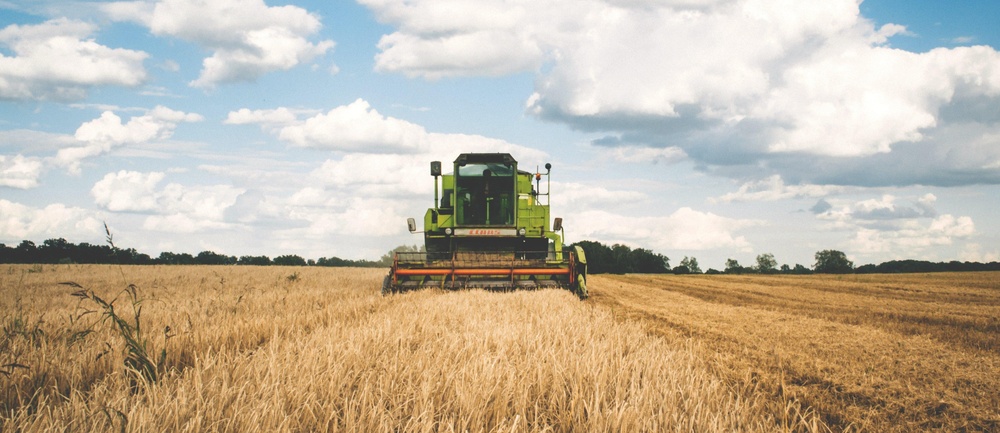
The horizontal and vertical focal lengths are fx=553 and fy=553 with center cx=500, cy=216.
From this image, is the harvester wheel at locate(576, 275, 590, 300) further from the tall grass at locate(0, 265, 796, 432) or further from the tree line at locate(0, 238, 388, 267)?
the tree line at locate(0, 238, 388, 267)

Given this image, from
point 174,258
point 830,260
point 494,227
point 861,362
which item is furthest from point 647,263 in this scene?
point 861,362

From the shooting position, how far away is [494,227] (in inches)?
522

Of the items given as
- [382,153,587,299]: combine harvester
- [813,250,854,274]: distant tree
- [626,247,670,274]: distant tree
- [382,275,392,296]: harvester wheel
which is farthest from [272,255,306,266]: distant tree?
[813,250,854,274]: distant tree

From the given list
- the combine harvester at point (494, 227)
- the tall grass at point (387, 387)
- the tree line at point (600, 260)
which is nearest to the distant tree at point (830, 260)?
the tree line at point (600, 260)

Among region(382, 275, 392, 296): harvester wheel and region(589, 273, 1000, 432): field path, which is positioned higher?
region(382, 275, 392, 296): harvester wheel

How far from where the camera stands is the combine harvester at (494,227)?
12031mm

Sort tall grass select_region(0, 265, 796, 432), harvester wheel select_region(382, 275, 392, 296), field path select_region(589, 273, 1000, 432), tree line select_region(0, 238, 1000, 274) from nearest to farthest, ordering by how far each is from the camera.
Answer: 1. tall grass select_region(0, 265, 796, 432)
2. field path select_region(589, 273, 1000, 432)
3. harvester wheel select_region(382, 275, 392, 296)
4. tree line select_region(0, 238, 1000, 274)

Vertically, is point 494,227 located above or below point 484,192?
below

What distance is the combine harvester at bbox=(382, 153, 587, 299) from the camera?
12031mm

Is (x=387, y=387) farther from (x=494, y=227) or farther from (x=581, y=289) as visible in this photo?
(x=494, y=227)

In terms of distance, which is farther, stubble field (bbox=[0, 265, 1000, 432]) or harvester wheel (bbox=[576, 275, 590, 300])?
harvester wheel (bbox=[576, 275, 590, 300])

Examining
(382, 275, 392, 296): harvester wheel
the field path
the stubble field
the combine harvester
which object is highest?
the combine harvester

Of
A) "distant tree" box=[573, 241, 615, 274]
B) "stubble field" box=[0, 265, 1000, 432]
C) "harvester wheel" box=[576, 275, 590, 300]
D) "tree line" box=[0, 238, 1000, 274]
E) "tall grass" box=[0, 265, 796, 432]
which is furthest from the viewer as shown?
"distant tree" box=[573, 241, 615, 274]

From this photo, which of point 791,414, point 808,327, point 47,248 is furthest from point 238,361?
point 47,248
